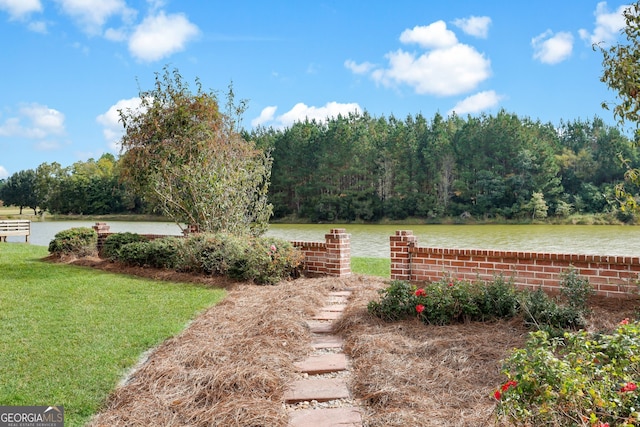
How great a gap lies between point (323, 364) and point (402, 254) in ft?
11.0

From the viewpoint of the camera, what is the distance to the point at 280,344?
3.89m

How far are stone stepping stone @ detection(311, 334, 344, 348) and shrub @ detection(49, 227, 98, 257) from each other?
8.07 meters

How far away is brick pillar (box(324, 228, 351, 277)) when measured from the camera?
725cm

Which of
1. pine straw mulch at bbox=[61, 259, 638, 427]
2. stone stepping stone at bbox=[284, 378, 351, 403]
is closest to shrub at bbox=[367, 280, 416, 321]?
pine straw mulch at bbox=[61, 259, 638, 427]

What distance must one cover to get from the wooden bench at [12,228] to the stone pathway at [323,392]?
53.9 ft

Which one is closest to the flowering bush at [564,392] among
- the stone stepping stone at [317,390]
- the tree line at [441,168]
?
the stone stepping stone at [317,390]

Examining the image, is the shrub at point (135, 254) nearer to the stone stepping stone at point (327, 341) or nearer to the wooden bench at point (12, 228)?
the stone stepping stone at point (327, 341)

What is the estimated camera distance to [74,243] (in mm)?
10266

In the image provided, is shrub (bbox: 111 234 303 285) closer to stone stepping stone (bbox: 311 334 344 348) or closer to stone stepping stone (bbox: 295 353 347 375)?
stone stepping stone (bbox: 311 334 344 348)

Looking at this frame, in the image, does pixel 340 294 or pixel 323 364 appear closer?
pixel 323 364

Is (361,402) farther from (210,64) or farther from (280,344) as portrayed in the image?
(210,64)

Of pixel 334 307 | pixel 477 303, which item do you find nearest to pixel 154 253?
pixel 334 307

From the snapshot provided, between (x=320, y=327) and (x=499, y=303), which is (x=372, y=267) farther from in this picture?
(x=499, y=303)

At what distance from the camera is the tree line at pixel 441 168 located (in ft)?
120
